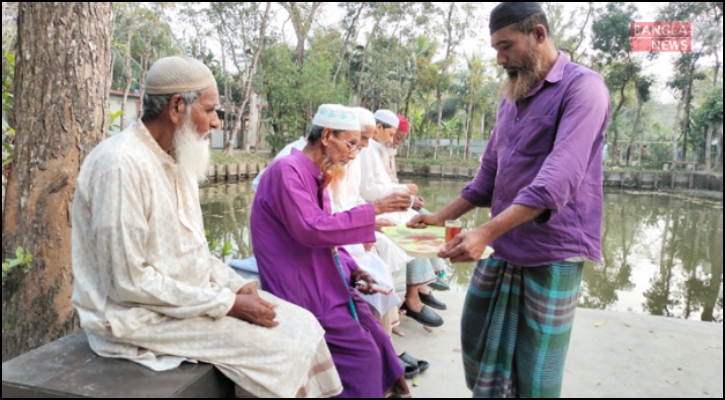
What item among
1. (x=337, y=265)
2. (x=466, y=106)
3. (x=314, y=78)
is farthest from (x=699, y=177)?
(x=337, y=265)

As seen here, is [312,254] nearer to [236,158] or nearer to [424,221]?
[424,221]

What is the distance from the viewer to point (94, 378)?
163cm

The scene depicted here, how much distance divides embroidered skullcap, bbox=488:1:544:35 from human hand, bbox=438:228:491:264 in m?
0.73

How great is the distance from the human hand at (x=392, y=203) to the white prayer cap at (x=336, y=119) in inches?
15.5

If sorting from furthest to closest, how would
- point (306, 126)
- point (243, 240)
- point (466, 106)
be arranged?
point (466, 106) → point (306, 126) → point (243, 240)

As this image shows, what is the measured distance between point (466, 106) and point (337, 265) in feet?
104

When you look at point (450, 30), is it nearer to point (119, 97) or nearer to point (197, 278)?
point (119, 97)

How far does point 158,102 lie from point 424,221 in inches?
46.2

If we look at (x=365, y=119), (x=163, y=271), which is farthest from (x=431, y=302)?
(x=163, y=271)

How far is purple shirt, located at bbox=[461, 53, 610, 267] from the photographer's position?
1710 mm

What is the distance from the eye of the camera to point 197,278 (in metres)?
1.92

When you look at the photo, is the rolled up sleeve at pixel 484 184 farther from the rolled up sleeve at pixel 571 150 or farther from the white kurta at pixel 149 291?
the white kurta at pixel 149 291

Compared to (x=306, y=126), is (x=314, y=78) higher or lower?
higher

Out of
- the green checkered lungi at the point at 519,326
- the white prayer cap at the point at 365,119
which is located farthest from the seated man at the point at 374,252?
the green checkered lungi at the point at 519,326
